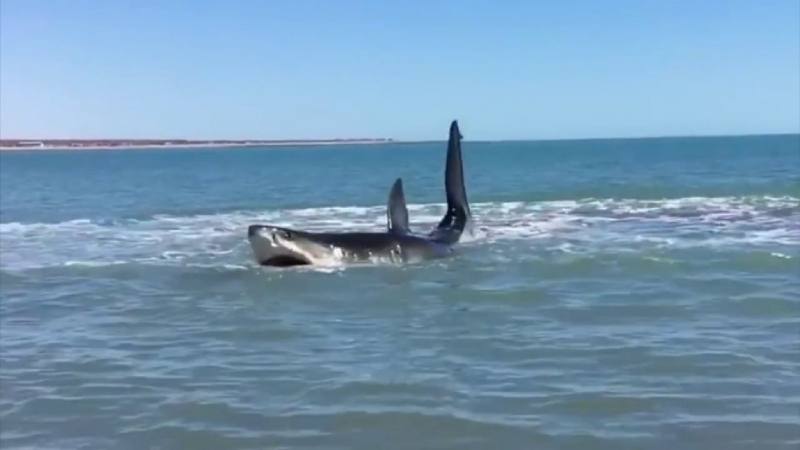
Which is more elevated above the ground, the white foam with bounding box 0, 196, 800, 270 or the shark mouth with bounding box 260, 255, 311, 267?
the shark mouth with bounding box 260, 255, 311, 267

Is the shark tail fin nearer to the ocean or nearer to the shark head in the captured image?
the ocean

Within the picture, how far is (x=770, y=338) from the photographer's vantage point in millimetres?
10305

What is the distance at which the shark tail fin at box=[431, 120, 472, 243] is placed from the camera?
772 inches

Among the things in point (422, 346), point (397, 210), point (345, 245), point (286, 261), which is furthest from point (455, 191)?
point (422, 346)

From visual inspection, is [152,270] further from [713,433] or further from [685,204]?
[685,204]

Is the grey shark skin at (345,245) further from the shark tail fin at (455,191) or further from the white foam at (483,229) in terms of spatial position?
the shark tail fin at (455,191)

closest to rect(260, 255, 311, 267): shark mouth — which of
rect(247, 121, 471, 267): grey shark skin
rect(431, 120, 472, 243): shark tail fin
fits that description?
rect(247, 121, 471, 267): grey shark skin

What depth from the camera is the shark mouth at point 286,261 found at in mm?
16688

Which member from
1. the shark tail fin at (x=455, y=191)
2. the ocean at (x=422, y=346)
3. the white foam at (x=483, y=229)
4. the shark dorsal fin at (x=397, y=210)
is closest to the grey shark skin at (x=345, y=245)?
the shark dorsal fin at (x=397, y=210)

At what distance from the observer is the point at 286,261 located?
55.1ft

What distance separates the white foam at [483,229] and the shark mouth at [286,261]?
1389 mm

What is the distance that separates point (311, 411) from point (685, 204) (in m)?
24.0

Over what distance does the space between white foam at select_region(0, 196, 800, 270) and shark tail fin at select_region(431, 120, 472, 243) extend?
39 cm

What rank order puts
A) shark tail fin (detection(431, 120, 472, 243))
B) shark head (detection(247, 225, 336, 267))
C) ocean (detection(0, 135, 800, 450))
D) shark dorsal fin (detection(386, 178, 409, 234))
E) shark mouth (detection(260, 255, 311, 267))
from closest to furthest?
ocean (detection(0, 135, 800, 450)) < shark head (detection(247, 225, 336, 267)) < shark mouth (detection(260, 255, 311, 267)) < shark dorsal fin (detection(386, 178, 409, 234)) < shark tail fin (detection(431, 120, 472, 243))
